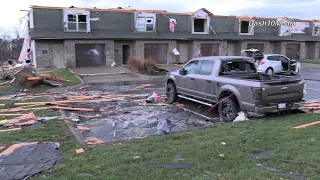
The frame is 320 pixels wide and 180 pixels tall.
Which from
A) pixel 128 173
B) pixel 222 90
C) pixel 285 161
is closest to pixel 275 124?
pixel 222 90

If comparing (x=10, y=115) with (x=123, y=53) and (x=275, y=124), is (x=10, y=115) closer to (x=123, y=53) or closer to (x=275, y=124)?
(x=275, y=124)

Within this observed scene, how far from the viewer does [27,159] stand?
5.59 m

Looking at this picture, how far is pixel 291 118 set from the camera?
28.6 ft

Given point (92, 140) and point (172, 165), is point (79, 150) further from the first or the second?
point (172, 165)

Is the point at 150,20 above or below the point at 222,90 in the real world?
above

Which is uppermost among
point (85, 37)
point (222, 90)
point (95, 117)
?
point (85, 37)

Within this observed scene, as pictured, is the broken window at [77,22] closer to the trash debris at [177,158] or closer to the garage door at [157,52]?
the garage door at [157,52]

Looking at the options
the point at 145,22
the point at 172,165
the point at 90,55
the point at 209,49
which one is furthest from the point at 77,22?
the point at 172,165

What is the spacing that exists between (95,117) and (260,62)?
1803 cm

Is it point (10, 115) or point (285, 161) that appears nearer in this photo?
point (285, 161)

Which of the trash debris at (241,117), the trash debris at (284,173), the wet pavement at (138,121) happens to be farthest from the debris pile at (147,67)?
the trash debris at (284,173)

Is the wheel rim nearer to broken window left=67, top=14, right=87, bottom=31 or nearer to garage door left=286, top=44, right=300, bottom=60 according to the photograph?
broken window left=67, top=14, right=87, bottom=31

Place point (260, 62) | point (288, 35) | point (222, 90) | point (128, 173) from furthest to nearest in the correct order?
point (288, 35)
point (260, 62)
point (222, 90)
point (128, 173)

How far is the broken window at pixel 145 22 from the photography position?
35.8 meters
